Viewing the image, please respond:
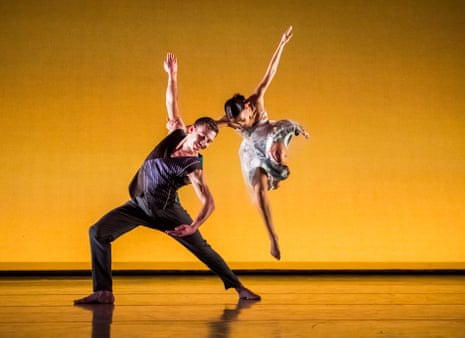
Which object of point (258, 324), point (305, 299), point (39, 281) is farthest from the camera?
point (39, 281)

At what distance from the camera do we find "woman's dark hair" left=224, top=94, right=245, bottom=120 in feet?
12.8

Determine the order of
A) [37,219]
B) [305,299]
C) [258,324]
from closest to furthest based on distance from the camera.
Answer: [258,324] → [305,299] → [37,219]

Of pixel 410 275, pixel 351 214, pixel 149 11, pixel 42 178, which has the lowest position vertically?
pixel 410 275

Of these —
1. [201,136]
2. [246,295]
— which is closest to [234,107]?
[201,136]

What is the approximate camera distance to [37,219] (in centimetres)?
518

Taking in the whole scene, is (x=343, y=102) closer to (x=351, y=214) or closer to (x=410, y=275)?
(x=351, y=214)

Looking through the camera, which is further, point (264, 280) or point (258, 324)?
point (264, 280)

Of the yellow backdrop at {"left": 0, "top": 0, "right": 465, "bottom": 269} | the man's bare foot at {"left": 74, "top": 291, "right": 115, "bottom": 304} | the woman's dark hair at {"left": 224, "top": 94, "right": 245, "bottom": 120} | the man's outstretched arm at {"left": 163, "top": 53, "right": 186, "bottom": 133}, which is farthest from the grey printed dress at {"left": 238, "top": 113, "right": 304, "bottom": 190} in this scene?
the yellow backdrop at {"left": 0, "top": 0, "right": 465, "bottom": 269}

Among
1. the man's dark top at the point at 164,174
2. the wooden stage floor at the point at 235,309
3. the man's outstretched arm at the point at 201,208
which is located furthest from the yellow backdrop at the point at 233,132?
the man's outstretched arm at the point at 201,208

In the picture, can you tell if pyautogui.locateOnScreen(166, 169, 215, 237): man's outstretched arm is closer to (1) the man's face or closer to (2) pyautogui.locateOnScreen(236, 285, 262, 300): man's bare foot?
(1) the man's face

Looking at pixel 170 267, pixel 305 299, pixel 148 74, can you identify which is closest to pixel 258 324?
pixel 305 299

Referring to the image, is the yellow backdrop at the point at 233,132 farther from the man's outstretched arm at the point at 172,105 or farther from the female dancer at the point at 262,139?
the man's outstretched arm at the point at 172,105

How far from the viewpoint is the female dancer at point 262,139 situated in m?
3.91

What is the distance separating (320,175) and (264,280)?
3.11 feet
